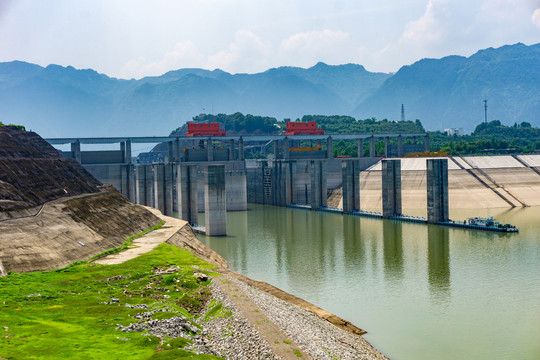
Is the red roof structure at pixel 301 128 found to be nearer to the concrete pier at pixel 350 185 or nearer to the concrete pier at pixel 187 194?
the concrete pier at pixel 350 185

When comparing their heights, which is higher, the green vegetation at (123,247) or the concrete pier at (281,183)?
the concrete pier at (281,183)

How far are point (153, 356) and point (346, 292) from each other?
2547cm

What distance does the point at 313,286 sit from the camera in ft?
169

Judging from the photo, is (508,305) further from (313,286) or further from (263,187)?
(263,187)

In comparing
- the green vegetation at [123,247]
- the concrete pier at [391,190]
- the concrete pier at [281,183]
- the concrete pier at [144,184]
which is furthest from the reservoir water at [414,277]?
the concrete pier at [281,183]

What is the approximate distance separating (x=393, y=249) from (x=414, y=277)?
48.6ft

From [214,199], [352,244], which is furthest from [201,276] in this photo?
[214,199]

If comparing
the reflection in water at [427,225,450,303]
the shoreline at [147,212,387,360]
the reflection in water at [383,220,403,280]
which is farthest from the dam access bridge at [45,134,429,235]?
the shoreline at [147,212,387,360]

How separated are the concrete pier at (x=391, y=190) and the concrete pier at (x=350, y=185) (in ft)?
30.3

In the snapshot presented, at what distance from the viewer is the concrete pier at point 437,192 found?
88.6 metres

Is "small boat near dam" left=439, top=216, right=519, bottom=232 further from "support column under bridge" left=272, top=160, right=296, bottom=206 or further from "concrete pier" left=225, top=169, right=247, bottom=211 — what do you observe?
Answer: "support column under bridge" left=272, top=160, right=296, bottom=206

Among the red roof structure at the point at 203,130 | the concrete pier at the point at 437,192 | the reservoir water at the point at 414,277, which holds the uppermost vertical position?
the red roof structure at the point at 203,130

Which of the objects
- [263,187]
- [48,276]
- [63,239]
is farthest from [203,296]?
[263,187]

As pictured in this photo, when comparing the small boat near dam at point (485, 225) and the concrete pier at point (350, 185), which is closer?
the small boat near dam at point (485, 225)
